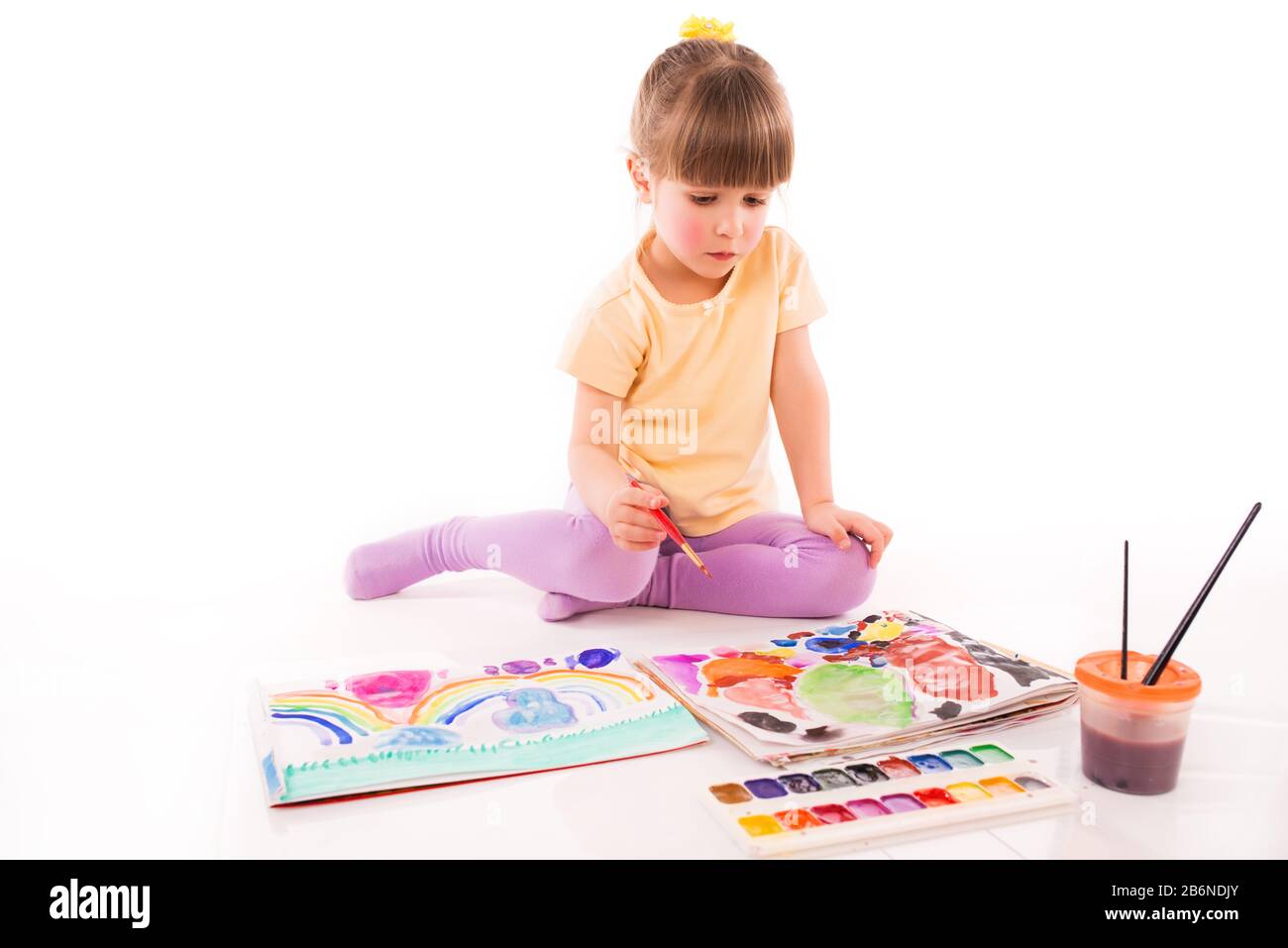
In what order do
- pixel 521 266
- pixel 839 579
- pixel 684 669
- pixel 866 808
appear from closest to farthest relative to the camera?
pixel 866 808 < pixel 684 669 < pixel 839 579 < pixel 521 266

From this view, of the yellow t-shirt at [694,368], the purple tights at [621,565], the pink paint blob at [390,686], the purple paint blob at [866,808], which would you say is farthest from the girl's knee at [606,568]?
the purple paint blob at [866,808]

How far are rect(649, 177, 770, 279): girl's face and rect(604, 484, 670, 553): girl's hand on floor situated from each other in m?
0.28

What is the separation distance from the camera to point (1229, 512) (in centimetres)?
184

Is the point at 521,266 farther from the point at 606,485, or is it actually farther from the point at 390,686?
the point at 390,686

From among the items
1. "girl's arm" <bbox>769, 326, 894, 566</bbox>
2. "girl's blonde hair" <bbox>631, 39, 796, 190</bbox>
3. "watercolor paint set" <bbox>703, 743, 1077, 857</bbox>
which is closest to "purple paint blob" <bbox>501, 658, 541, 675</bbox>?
"watercolor paint set" <bbox>703, 743, 1077, 857</bbox>

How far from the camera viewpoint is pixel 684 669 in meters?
1.18

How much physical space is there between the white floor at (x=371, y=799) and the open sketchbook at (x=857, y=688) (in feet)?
0.09

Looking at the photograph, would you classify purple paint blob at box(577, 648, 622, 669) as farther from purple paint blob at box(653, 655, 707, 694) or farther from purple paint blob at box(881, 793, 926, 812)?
purple paint blob at box(881, 793, 926, 812)

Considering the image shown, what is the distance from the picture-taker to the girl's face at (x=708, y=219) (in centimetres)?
133

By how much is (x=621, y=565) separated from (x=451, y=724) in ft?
1.20

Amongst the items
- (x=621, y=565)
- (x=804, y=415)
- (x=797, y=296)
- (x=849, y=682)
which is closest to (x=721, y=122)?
(x=797, y=296)

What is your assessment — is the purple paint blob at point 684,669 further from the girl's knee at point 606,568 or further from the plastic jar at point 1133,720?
the plastic jar at point 1133,720

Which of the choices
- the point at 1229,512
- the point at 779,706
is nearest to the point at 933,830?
the point at 779,706

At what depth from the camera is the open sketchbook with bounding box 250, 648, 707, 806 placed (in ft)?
3.12
